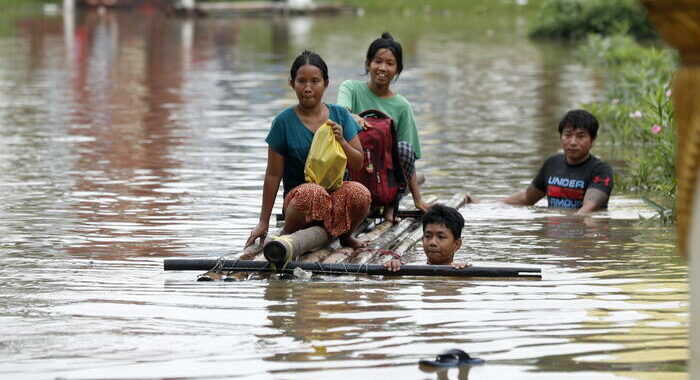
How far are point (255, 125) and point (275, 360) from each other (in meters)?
10.8

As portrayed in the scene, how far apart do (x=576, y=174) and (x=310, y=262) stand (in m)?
3.21

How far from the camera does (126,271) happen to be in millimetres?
7695

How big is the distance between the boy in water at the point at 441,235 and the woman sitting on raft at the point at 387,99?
140 centimetres

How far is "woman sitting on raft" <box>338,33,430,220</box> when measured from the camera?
8992 millimetres

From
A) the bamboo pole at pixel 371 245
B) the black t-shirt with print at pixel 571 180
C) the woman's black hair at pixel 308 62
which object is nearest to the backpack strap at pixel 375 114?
the bamboo pole at pixel 371 245

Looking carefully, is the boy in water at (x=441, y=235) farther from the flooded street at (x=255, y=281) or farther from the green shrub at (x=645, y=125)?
the green shrub at (x=645, y=125)

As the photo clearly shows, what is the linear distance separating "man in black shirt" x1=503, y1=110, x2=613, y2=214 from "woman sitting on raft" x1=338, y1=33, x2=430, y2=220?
119cm

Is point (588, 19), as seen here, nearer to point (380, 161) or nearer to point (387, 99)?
point (387, 99)

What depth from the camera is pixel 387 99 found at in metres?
9.27

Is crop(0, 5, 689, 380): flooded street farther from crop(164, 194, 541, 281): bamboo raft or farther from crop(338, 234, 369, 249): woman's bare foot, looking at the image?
crop(338, 234, 369, 249): woman's bare foot

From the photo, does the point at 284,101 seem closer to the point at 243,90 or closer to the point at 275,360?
the point at 243,90

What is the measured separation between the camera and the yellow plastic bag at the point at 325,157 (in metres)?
7.76

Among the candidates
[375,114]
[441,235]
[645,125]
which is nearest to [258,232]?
[441,235]

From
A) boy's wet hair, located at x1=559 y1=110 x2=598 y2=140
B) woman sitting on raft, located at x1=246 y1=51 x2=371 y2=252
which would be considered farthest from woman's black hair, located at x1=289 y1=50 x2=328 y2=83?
boy's wet hair, located at x1=559 y1=110 x2=598 y2=140
